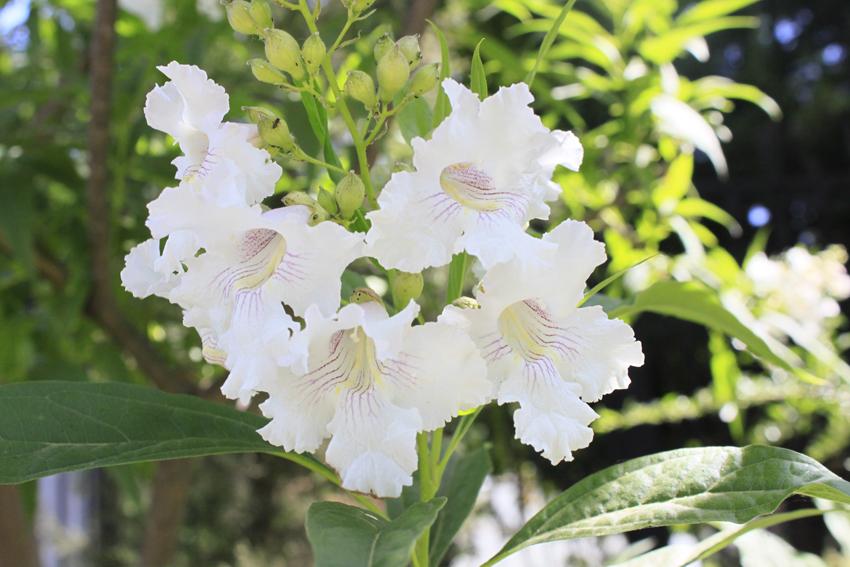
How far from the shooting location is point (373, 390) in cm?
46

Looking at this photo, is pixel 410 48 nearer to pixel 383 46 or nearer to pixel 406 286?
pixel 383 46

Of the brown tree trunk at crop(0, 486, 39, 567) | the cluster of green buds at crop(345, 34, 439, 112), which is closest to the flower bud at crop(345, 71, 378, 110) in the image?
the cluster of green buds at crop(345, 34, 439, 112)

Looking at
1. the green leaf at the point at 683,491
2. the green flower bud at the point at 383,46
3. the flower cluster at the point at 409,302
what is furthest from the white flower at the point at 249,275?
the green leaf at the point at 683,491

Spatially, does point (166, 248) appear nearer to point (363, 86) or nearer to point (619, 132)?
point (363, 86)

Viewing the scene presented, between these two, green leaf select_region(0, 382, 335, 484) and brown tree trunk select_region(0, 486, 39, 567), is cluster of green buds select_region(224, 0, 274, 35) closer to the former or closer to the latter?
green leaf select_region(0, 382, 335, 484)

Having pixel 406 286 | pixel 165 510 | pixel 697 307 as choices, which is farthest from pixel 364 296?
pixel 165 510

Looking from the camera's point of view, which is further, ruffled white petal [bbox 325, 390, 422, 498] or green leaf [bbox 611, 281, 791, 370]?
green leaf [bbox 611, 281, 791, 370]

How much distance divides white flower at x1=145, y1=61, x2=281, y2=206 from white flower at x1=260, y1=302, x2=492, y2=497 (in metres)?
0.08

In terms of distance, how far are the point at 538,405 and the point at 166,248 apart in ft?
0.71

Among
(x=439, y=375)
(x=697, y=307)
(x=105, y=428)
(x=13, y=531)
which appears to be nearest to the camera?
(x=439, y=375)

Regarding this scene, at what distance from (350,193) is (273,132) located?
0.20 ft

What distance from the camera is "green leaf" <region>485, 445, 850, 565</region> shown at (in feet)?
1.54

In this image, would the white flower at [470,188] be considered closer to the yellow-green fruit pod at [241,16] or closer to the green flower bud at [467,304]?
the green flower bud at [467,304]

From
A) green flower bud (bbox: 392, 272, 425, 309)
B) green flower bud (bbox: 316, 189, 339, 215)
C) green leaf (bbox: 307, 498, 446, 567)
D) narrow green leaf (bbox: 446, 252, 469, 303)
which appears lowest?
green leaf (bbox: 307, 498, 446, 567)
